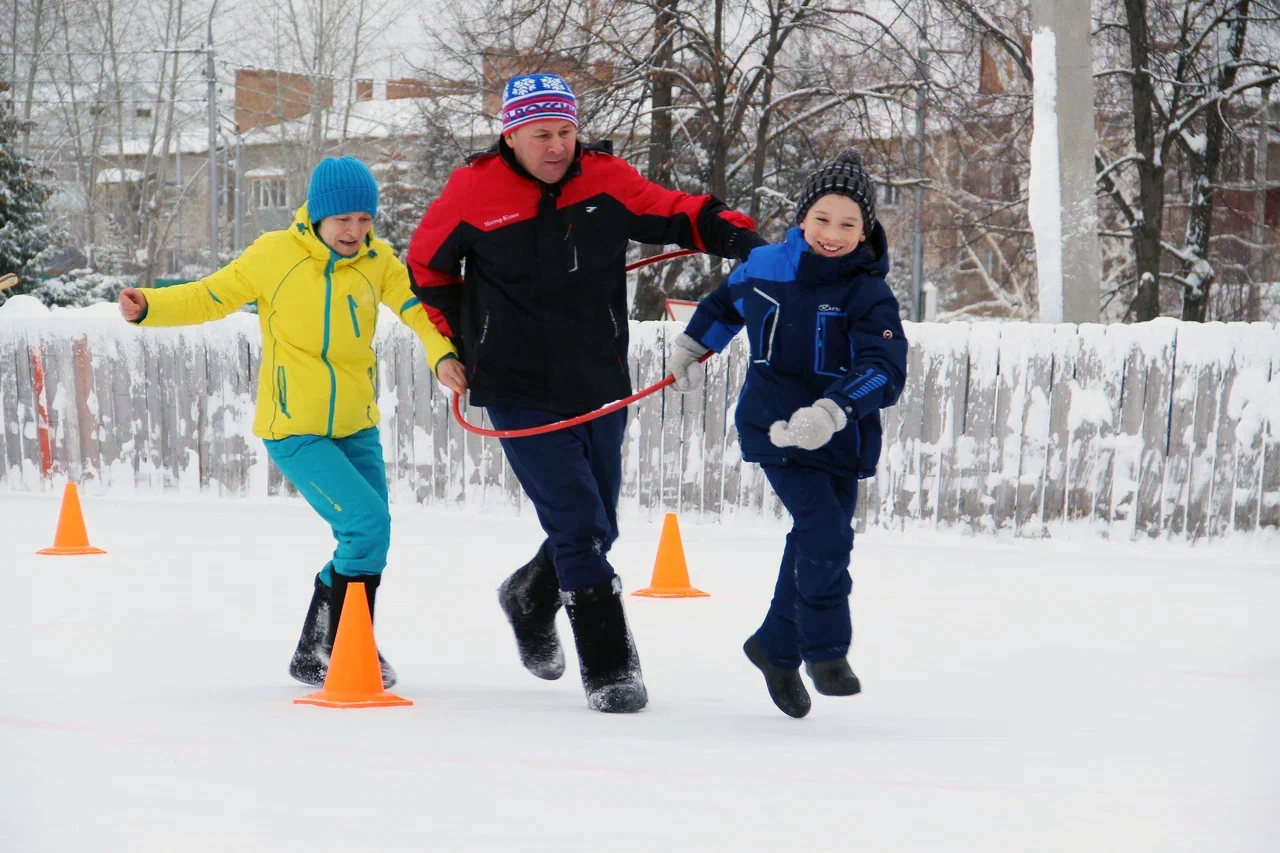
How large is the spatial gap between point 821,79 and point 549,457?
16.9 meters

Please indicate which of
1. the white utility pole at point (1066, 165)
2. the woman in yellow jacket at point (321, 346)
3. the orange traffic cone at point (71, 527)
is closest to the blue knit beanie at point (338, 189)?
the woman in yellow jacket at point (321, 346)

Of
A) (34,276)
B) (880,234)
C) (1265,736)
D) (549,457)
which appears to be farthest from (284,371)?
(34,276)

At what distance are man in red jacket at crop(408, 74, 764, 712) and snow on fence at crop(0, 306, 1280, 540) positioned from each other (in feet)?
16.1

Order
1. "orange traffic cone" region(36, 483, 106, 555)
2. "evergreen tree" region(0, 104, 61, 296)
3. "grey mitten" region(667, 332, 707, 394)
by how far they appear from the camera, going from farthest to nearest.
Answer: "evergreen tree" region(0, 104, 61, 296) < "orange traffic cone" region(36, 483, 106, 555) < "grey mitten" region(667, 332, 707, 394)

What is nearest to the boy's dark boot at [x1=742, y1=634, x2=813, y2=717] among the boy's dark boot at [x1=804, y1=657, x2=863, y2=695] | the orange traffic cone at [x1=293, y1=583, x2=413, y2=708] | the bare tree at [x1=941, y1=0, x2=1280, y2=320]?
the boy's dark boot at [x1=804, y1=657, x2=863, y2=695]

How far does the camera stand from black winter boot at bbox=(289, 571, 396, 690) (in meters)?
4.66

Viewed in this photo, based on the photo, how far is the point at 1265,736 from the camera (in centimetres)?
413

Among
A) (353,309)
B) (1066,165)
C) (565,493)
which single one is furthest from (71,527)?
(1066,165)

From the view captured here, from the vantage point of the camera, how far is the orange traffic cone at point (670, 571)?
22.6ft

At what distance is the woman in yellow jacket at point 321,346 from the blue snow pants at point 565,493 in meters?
0.45

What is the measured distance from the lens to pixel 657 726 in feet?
13.3

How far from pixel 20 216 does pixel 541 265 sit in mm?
20427

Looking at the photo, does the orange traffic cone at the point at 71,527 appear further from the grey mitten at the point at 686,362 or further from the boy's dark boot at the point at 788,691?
the boy's dark boot at the point at 788,691

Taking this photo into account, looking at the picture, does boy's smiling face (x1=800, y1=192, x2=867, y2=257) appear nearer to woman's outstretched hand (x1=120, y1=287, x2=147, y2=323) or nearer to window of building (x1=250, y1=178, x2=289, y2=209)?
woman's outstretched hand (x1=120, y1=287, x2=147, y2=323)
